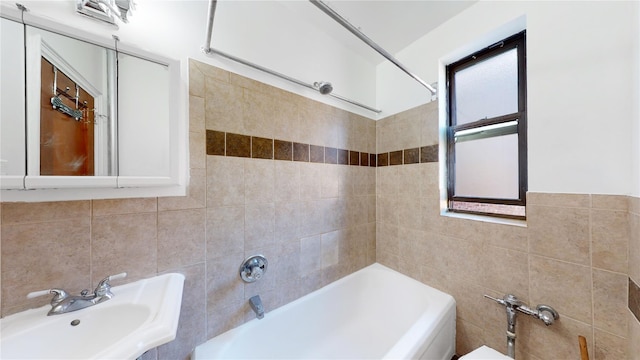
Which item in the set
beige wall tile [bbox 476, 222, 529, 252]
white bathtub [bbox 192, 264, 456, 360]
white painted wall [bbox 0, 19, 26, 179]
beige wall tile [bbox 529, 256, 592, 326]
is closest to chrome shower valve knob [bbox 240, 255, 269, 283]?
white bathtub [bbox 192, 264, 456, 360]

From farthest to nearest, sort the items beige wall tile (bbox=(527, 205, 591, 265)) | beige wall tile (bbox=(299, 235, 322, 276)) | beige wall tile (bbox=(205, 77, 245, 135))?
beige wall tile (bbox=(299, 235, 322, 276)) < beige wall tile (bbox=(205, 77, 245, 135)) < beige wall tile (bbox=(527, 205, 591, 265))

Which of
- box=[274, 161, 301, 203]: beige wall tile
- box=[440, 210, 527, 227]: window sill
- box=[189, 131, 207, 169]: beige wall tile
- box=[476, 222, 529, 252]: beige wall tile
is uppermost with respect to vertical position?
box=[189, 131, 207, 169]: beige wall tile

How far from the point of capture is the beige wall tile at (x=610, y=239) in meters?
0.87

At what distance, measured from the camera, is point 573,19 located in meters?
0.99

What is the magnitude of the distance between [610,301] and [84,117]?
233cm

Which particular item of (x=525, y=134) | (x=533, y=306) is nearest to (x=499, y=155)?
(x=525, y=134)

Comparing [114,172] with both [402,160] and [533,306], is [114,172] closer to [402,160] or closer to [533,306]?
[402,160]

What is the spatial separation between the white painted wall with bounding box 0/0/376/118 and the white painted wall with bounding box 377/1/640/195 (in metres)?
0.98

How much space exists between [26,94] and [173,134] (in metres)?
0.42

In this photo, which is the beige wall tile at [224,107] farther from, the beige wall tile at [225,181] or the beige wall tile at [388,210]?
the beige wall tile at [388,210]

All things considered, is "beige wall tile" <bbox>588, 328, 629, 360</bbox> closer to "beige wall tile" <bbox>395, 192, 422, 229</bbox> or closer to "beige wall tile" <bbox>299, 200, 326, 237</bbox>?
"beige wall tile" <bbox>395, 192, 422, 229</bbox>

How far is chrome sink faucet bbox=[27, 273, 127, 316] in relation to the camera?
73 cm

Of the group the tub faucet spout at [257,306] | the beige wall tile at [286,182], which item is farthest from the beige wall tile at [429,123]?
the tub faucet spout at [257,306]

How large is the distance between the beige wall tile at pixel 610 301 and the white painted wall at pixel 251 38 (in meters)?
1.66
